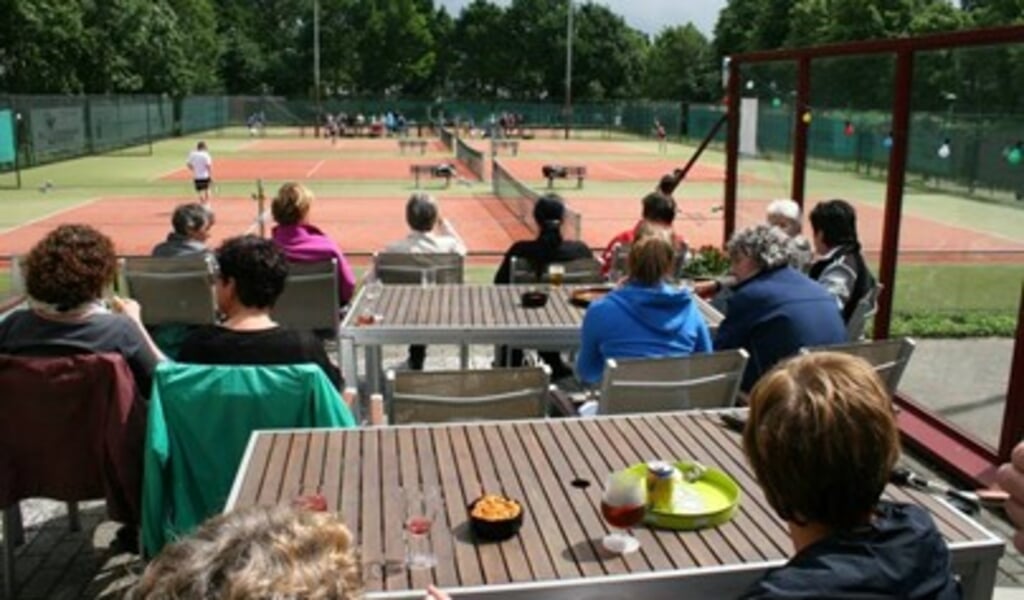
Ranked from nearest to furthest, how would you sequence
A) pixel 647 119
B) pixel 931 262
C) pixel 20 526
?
1. pixel 20 526
2. pixel 931 262
3. pixel 647 119

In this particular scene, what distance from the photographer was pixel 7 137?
92.9 feet

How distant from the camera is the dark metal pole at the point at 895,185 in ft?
23.7

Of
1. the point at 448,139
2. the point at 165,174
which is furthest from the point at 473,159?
the point at 448,139

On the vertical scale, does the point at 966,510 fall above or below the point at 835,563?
below

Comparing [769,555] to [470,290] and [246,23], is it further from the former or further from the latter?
[246,23]

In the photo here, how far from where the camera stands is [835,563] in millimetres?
2123

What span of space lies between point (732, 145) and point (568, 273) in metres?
4.10

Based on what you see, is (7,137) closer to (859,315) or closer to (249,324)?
(249,324)

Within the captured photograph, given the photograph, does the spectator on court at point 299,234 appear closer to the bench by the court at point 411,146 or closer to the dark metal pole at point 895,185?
the dark metal pole at point 895,185

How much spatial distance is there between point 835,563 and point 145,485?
116 inches

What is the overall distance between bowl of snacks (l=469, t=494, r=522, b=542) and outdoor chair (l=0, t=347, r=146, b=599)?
6.47 feet

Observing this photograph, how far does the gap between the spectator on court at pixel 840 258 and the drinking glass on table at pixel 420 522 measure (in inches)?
157

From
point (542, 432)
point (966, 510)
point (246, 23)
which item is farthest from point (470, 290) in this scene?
point (246, 23)

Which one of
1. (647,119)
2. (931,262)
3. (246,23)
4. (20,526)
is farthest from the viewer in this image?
(246,23)
